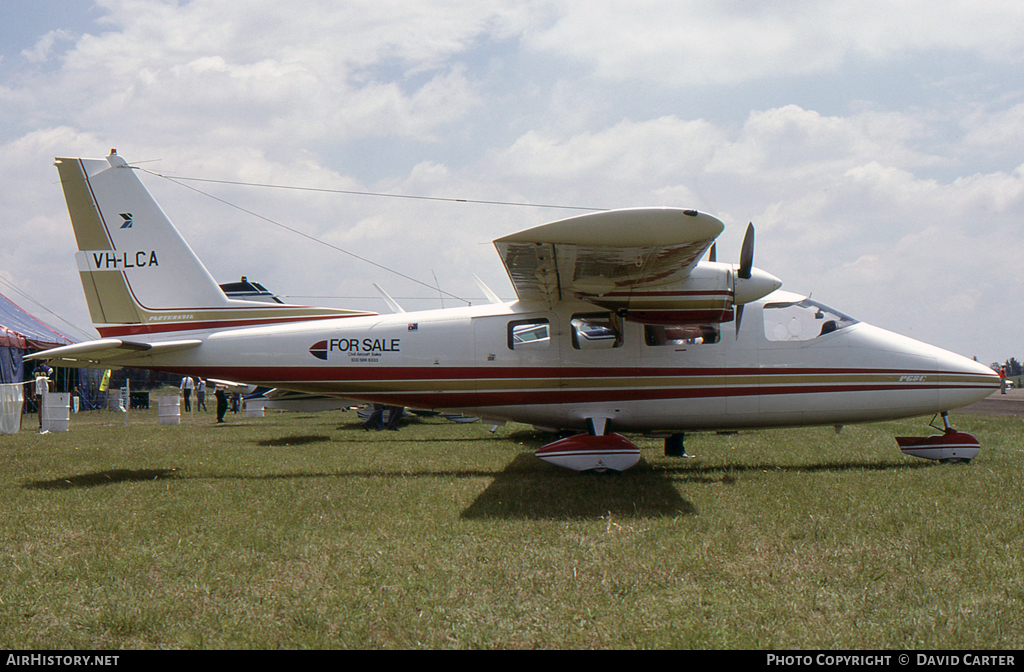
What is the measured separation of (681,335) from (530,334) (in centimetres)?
213

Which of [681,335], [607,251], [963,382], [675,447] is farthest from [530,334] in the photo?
[963,382]

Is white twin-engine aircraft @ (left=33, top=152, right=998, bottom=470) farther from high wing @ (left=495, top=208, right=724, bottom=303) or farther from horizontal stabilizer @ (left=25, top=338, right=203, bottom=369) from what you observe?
high wing @ (left=495, top=208, right=724, bottom=303)

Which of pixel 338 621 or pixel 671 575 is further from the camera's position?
pixel 671 575

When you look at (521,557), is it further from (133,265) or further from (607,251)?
(133,265)

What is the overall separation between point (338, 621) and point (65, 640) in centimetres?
144

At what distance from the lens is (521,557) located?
205 inches

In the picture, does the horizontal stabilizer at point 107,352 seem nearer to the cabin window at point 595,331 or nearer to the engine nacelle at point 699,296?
the cabin window at point 595,331

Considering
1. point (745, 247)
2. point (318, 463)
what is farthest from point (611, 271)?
point (318, 463)

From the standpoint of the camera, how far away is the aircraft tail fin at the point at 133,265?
10039 mm

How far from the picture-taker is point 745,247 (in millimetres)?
8422

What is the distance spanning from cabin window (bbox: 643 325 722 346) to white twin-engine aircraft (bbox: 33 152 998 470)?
18mm

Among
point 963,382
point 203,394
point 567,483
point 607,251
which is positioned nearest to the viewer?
point 607,251

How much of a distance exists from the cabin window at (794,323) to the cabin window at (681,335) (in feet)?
2.57
